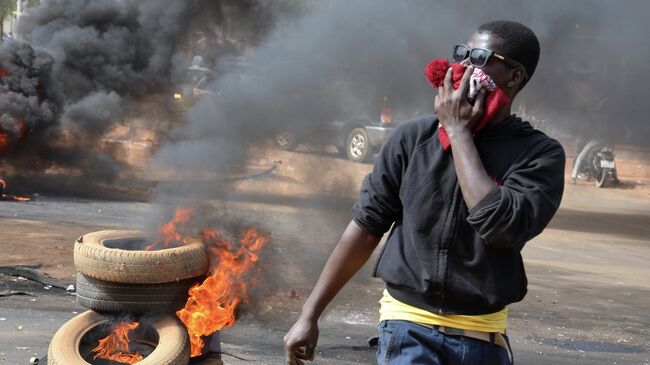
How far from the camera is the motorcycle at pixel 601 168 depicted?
1925cm

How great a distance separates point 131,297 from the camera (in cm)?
482

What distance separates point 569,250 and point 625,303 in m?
3.08

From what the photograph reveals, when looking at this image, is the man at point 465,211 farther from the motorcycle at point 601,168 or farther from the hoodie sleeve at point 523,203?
the motorcycle at point 601,168

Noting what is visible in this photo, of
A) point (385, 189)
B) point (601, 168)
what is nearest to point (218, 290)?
point (385, 189)

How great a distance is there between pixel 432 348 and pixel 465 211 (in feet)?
1.39

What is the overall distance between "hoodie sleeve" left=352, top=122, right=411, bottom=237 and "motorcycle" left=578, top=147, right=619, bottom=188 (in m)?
17.3

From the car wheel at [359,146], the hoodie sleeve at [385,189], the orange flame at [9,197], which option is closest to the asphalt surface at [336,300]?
the orange flame at [9,197]

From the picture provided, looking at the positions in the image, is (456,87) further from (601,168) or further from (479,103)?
(601,168)

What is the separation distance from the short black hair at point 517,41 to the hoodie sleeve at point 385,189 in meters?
0.38

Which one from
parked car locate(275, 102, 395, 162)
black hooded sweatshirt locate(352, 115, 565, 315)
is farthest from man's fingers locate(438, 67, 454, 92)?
parked car locate(275, 102, 395, 162)

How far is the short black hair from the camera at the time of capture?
2658 millimetres

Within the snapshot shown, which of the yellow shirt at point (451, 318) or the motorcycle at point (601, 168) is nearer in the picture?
the yellow shirt at point (451, 318)

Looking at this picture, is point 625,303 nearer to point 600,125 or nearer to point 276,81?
point 276,81

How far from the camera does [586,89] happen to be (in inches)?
536
